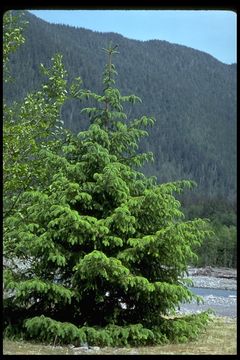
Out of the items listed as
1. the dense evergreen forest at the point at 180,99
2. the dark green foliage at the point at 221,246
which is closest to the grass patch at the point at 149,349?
the dark green foliage at the point at 221,246

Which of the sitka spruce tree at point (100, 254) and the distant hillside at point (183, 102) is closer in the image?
the sitka spruce tree at point (100, 254)

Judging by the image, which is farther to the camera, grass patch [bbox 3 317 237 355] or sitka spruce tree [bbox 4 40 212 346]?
sitka spruce tree [bbox 4 40 212 346]

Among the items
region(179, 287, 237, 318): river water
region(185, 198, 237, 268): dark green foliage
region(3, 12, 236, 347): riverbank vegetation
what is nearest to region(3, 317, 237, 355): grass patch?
region(3, 12, 236, 347): riverbank vegetation

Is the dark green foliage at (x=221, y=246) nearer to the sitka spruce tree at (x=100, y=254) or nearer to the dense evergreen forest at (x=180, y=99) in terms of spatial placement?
the dense evergreen forest at (x=180, y=99)

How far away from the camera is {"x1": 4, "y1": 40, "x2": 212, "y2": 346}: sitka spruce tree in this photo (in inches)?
254

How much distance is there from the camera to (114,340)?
6504mm

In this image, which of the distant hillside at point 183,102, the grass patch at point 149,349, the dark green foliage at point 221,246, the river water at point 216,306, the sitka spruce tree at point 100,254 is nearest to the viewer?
the grass patch at point 149,349

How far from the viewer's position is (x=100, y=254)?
20.2ft

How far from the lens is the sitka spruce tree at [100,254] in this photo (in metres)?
6.45

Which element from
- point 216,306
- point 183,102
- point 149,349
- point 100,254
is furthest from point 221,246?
point 183,102

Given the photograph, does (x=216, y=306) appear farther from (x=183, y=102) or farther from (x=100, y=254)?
(x=183, y=102)

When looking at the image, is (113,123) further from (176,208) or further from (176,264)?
(176,264)

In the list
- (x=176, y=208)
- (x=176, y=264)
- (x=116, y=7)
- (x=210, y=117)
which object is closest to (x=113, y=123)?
(x=176, y=208)

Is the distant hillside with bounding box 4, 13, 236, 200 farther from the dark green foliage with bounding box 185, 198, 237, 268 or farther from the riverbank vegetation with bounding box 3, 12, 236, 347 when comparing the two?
the riverbank vegetation with bounding box 3, 12, 236, 347
